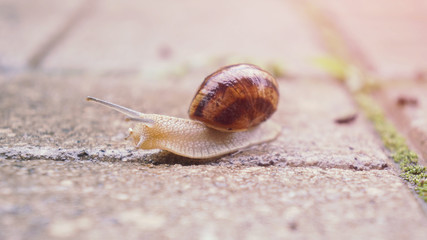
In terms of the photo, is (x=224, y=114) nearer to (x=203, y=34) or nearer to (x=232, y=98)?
(x=232, y=98)

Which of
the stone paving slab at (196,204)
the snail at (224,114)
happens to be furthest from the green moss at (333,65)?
the stone paving slab at (196,204)

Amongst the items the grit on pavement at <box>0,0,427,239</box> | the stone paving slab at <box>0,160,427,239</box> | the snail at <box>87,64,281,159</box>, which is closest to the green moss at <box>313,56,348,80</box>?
the grit on pavement at <box>0,0,427,239</box>

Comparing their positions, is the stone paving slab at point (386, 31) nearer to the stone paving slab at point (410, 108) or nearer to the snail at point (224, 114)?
the stone paving slab at point (410, 108)

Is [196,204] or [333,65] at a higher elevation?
[333,65]

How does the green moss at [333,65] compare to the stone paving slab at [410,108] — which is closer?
the stone paving slab at [410,108]

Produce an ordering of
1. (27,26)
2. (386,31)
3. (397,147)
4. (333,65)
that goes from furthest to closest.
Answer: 1. (386,31)
2. (27,26)
3. (333,65)
4. (397,147)

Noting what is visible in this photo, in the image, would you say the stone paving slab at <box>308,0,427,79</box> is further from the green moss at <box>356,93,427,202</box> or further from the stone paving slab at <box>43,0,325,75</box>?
the green moss at <box>356,93,427,202</box>

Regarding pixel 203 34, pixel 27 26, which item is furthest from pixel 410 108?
pixel 27 26
